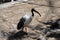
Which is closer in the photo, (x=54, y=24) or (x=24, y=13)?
(x=54, y=24)

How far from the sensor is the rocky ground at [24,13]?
7285 mm

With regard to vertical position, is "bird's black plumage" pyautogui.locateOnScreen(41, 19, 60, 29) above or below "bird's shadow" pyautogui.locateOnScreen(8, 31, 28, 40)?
above

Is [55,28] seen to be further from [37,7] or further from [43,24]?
[37,7]

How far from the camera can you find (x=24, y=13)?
29.2 ft

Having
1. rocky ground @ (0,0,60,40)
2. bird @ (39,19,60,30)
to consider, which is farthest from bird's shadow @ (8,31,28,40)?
bird @ (39,19,60,30)

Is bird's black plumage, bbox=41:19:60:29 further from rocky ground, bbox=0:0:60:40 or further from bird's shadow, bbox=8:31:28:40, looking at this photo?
bird's shadow, bbox=8:31:28:40

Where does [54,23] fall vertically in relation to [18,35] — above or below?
above

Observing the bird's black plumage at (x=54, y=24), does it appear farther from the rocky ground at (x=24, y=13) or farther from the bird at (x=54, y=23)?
the rocky ground at (x=24, y=13)

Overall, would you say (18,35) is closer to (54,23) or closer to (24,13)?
(54,23)

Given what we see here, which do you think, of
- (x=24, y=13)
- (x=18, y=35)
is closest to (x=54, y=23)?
(x=18, y=35)

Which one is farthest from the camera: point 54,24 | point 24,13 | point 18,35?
point 24,13

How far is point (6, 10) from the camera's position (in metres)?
9.18

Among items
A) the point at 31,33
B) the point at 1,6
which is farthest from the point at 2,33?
the point at 1,6

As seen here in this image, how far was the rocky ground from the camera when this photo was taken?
23.9ft
